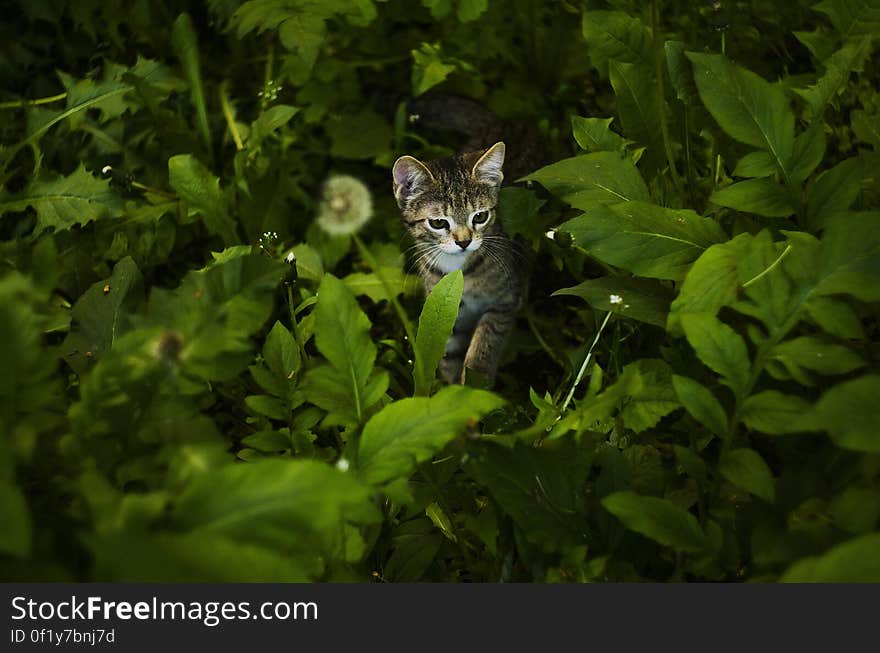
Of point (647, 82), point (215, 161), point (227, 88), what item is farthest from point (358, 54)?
point (647, 82)

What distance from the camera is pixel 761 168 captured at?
2.29 m

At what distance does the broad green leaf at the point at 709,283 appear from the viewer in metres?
2.02

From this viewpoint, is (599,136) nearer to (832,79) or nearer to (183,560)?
(832,79)

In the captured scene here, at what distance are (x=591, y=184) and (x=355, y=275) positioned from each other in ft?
3.91

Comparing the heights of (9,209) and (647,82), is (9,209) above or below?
below

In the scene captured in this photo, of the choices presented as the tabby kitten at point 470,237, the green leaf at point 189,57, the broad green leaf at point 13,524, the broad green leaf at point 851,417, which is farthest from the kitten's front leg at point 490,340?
the broad green leaf at point 13,524

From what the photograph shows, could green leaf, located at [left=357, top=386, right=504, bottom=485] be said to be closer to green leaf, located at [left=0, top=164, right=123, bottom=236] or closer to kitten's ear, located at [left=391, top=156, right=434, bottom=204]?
kitten's ear, located at [left=391, top=156, right=434, bottom=204]

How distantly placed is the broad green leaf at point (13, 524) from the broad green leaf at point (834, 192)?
214 centimetres

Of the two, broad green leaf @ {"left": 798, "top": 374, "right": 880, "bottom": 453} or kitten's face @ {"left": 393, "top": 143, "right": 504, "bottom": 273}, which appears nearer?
broad green leaf @ {"left": 798, "top": 374, "right": 880, "bottom": 453}

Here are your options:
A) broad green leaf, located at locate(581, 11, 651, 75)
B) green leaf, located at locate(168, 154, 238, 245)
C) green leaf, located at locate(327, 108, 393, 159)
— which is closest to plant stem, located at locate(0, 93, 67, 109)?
green leaf, located at locate(168, 154, 238, 245)

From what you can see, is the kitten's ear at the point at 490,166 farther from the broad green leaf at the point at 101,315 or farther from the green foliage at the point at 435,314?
the broad green leaf at the point at 101,315

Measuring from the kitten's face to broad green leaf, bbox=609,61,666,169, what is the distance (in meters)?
0.55

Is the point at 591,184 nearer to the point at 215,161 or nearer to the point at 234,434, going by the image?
the point at 234,434

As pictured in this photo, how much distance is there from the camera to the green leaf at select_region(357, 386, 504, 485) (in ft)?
6.00
